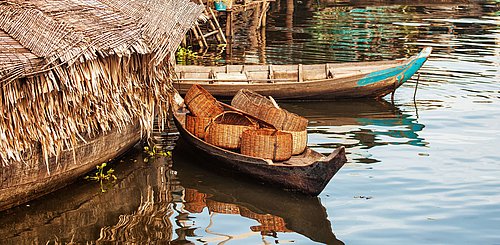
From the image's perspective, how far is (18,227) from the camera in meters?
8.55

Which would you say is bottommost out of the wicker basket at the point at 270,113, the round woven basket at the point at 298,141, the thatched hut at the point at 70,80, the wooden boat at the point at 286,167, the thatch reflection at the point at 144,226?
the thatch reflection at the point at 144,226

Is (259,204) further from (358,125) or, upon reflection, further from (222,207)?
(358,125)

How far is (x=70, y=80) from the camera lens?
8812 millimetres

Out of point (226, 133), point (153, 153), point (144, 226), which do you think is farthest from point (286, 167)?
point (153, 153)

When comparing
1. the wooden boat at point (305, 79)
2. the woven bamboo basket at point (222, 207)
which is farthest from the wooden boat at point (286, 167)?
the wooden boat at point (305, 79)

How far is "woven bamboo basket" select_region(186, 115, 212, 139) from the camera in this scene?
11031 mm

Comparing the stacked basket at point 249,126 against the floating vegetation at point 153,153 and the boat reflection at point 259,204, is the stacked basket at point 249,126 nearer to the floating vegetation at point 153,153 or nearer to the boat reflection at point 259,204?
the boat reflection at point 259,204

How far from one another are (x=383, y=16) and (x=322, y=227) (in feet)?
81.0

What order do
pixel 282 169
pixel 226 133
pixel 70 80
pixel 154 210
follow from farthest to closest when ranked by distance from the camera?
pixel 226 133 → pixel 282 169 → pixel 154 210 → pixel 70 80

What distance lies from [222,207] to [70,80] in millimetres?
2365

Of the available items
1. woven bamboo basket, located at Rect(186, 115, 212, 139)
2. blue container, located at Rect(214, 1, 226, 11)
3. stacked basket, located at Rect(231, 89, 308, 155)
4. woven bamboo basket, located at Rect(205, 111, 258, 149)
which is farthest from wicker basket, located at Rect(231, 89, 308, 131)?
blue container, located at Rect(214, 1, 226, 11)

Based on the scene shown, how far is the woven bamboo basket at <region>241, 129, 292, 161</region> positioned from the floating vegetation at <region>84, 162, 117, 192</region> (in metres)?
1.78

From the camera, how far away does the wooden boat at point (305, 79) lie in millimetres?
14867

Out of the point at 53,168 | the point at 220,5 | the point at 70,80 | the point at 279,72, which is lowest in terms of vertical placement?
the point at 53,168
